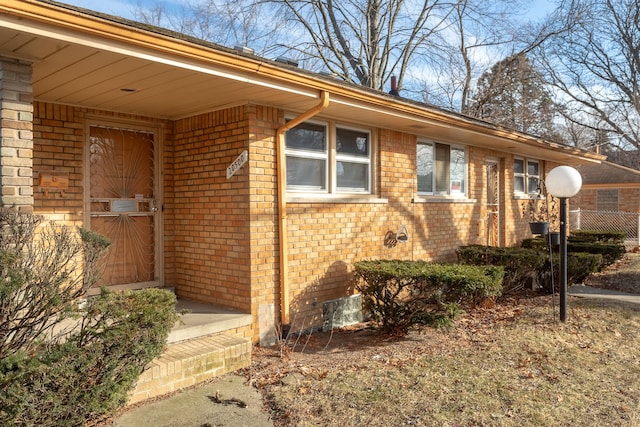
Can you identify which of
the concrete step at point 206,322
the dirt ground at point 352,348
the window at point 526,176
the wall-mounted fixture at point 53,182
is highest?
the window at point 526,176

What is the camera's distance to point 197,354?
471 cm

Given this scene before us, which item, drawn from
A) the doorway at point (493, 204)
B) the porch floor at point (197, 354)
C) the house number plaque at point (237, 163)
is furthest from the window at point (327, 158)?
the doorway at point (493, 204)

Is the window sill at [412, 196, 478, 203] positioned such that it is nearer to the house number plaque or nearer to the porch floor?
the house number plaque

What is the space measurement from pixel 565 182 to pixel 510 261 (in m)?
2.17

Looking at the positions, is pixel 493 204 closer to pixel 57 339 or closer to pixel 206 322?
pixel 206 322

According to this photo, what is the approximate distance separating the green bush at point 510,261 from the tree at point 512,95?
18.3 meters

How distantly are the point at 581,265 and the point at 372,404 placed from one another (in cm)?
722

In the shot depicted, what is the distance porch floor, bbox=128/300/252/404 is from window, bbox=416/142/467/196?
4.69 metres

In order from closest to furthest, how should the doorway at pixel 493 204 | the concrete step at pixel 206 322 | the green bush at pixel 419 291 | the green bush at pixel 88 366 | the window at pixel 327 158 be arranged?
1. the green bush at pixel 88 366
2. the concrete step at pixel 206 322
3. the green bush at pixel 419 291
4. the window at pixel 327 158
5. the doorway at pixel 493 204

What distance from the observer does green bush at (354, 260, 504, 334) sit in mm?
6188

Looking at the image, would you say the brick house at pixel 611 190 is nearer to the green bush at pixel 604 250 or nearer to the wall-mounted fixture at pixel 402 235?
the green bush at pixel 604 250

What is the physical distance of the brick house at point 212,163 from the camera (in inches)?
169

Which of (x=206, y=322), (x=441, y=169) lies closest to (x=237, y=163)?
(x=206, y=322)

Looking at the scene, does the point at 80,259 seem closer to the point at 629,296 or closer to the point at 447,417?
the point at 447,417
